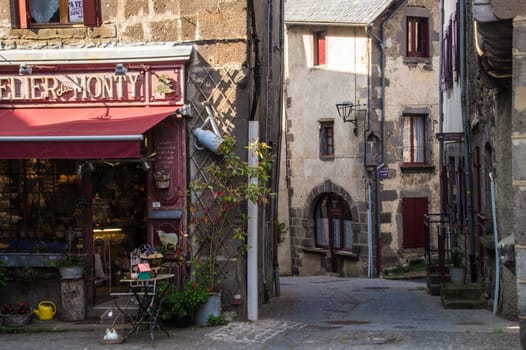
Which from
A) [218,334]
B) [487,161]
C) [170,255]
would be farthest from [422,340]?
[487,161]

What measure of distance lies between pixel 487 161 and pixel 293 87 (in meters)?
12.3

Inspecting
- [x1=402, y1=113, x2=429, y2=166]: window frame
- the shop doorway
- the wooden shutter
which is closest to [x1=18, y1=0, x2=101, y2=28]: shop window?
the shop doorway

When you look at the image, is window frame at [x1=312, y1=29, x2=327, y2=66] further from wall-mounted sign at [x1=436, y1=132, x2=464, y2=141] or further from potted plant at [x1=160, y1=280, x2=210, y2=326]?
potted plant at [x1=160, y1=280, x2=210, y2=326]

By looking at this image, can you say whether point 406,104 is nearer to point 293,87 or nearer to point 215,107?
point 293,87

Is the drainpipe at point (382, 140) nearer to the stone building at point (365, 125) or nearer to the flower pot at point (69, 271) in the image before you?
the stone building at point (365, 125)

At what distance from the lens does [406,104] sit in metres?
23.8

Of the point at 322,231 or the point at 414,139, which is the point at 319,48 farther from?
the point at 322,231

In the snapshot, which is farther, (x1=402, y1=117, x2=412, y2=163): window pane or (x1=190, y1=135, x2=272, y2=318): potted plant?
(x1=402, y1=117, x2=412, y2=163): window pane

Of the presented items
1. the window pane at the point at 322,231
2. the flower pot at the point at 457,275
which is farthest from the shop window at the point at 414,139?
the flower pot at the point at 457,275

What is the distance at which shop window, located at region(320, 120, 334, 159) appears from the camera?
24.4 metres

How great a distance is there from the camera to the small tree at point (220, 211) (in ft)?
35.1

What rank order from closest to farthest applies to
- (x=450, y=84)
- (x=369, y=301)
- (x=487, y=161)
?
(x=487, y=161) < (x=369, y=301) < (x=450, y=84)

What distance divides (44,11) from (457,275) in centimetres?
811

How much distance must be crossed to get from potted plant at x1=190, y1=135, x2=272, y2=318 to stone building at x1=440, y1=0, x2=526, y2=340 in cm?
314
